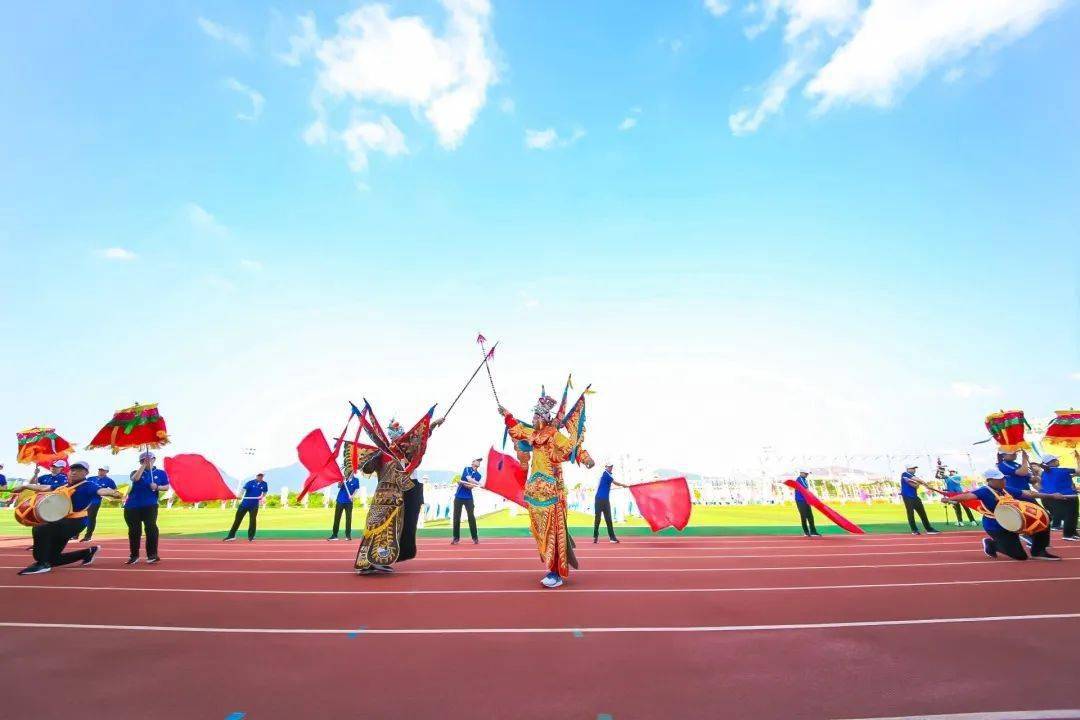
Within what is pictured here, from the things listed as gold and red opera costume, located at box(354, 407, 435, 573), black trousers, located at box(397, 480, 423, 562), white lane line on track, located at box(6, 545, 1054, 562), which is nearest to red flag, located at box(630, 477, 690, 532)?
white lane line on track, located at box(6, 545, 1054, 562)

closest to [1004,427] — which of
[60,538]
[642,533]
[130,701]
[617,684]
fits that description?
[642,533]

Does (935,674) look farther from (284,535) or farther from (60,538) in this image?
(284,535)

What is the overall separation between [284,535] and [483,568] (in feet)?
34.4

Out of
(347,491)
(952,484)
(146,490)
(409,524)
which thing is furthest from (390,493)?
(952,484)

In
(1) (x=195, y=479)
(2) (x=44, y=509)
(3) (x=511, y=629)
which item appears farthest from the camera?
(1) (x=195, y=479)

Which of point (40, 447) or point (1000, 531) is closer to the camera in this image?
point (1000, 531)

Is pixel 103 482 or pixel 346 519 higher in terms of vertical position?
pixel 103 482

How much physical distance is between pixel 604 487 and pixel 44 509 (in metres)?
10.7

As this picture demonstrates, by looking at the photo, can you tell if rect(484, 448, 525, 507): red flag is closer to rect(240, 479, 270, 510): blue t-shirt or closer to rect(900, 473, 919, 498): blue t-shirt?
rect(240, 479, 270, 510): blue t-shirt

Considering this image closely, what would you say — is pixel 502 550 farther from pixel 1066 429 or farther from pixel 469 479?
pixel 1066 429

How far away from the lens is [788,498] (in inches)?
1849

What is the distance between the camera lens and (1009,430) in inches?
457

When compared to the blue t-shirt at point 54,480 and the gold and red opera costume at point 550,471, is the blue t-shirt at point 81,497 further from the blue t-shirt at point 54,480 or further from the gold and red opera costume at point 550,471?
the gold and red opera costume at point 550,471

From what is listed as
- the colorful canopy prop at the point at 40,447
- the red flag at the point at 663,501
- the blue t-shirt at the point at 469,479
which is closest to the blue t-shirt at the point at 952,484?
the red flag at the point at 663,501
